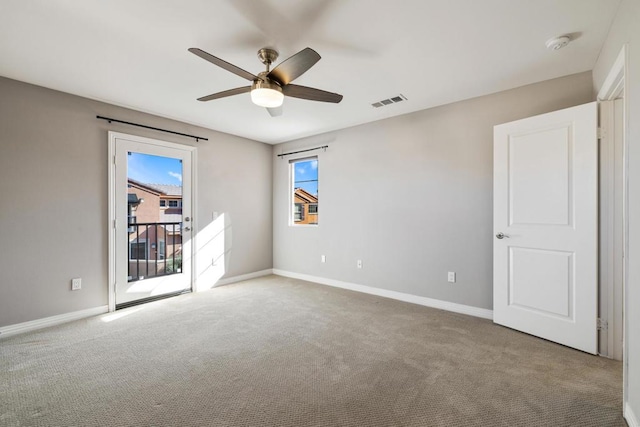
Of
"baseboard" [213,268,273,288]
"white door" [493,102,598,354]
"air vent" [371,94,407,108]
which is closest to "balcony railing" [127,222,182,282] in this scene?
"baseboard" [213,268,273,288]

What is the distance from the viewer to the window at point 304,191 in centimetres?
496

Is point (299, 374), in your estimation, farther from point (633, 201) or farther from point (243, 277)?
point (243, 277)

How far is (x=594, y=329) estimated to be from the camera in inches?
92.7

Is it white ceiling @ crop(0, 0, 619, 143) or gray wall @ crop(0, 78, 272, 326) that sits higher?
white ceiling @ crop(0, 0, 619, 143)

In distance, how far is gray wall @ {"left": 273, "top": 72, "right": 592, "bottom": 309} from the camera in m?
3.18

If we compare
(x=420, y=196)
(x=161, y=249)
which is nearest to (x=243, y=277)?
(x=161, y=249)

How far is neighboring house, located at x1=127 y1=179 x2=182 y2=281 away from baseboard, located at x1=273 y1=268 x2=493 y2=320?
2.05 metres

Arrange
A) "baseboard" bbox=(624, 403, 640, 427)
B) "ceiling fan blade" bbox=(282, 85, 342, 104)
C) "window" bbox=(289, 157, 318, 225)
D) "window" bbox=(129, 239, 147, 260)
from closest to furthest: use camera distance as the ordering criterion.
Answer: "baseboard" bbox=(624, 403, 640, 427), "ceiling fan blade" bbox=(282, 85, 342, 104), "window" bbox=(129, 239, 147, 260), "window" bbox=(289, 157, 318, 225)

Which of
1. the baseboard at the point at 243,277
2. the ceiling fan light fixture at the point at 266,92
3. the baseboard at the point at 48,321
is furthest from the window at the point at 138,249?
the ceiling fan light fixture at the point at 266,92

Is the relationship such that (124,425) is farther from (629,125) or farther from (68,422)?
(629,125)

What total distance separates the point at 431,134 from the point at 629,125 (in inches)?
81.6

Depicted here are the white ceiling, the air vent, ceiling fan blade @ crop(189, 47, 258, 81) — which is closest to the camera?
ceiling fan blade @ crop(189, 47, 258, 81)

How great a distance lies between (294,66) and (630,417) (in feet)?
9.44

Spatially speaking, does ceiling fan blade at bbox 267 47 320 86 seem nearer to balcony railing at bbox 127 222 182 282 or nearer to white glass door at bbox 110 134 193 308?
white glass door at bbox 110 134 193 308
